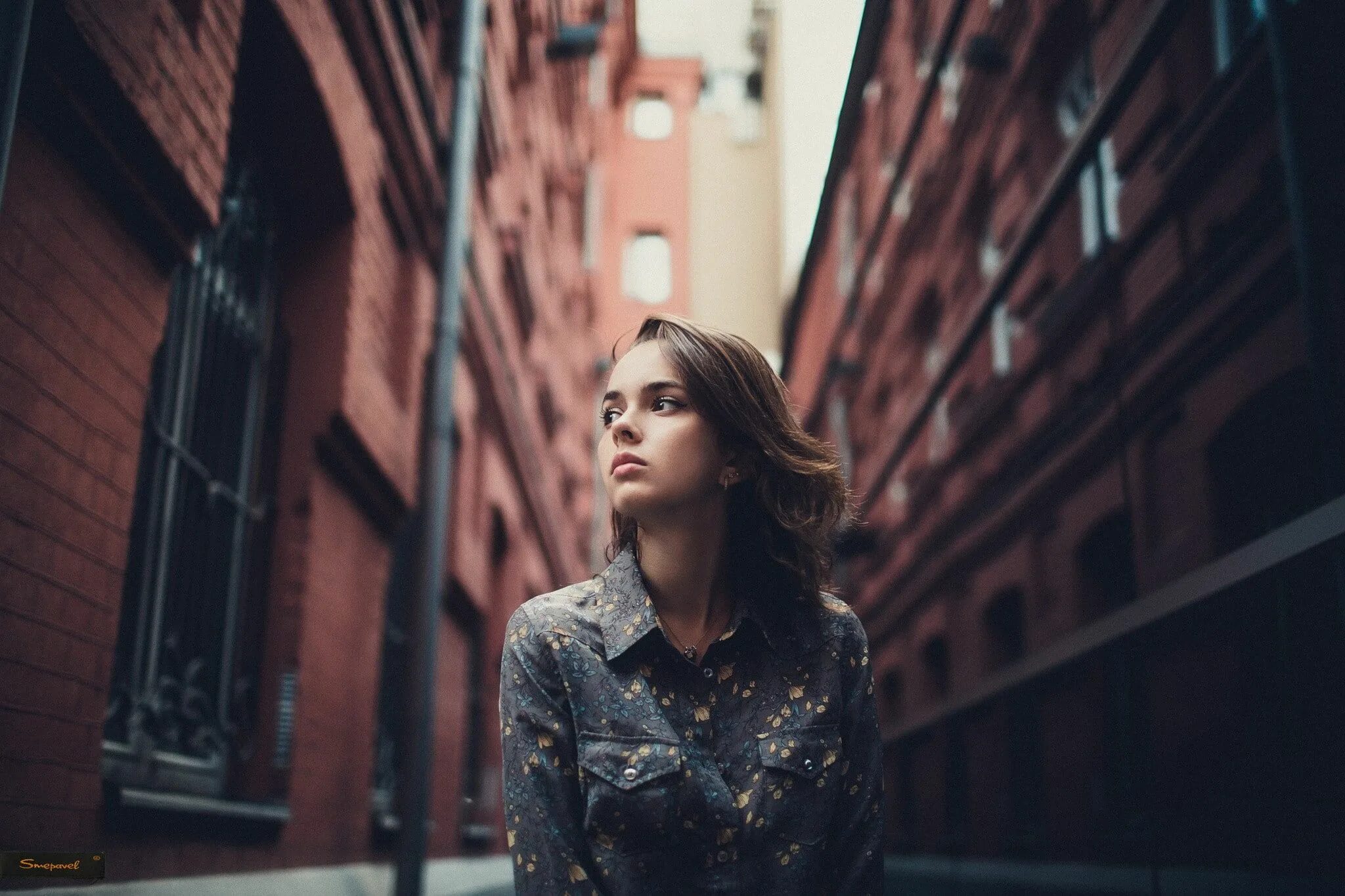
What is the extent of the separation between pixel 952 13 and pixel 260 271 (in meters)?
5.95

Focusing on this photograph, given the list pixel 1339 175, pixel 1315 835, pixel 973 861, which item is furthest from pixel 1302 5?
pixel 973 861

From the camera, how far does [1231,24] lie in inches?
122

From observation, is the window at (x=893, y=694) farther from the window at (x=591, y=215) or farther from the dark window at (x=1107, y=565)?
the window at (x=591, y=215)

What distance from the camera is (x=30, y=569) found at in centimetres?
256

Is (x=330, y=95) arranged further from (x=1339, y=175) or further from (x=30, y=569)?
(x=1339, y=175)

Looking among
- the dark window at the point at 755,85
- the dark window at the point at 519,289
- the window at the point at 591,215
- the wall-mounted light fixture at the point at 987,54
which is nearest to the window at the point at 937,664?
the wall-mounted light fixture at the point at 987,54

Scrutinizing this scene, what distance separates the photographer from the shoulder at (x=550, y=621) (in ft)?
6.48

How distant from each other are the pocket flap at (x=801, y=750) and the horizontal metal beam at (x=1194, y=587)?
3.77 feet

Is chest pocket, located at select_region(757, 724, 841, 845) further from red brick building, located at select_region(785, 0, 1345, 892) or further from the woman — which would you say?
red brick building, located at select_region(785, 0, 1345, 892)

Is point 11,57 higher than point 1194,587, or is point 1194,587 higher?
point 11,57

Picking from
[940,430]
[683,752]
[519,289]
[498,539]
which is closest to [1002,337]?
[940,430]

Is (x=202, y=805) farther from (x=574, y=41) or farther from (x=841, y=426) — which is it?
(x=841, y=426)

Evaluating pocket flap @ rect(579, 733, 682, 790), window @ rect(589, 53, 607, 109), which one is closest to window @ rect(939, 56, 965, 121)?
pocket flap @ rect(579, 733, 682, 790)

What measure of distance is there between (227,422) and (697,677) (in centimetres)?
308
